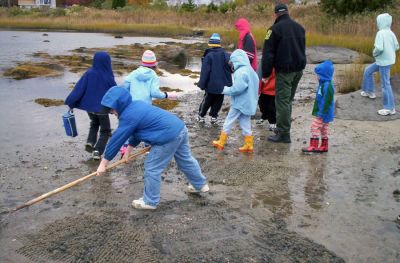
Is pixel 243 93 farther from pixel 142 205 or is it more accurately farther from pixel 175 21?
pixel 175 21

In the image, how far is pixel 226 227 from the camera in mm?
4555

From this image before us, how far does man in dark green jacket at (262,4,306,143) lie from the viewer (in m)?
7.08

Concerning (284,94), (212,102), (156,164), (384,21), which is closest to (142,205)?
(156,164)

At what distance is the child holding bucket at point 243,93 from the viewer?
6879mm

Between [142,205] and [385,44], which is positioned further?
[385,44]

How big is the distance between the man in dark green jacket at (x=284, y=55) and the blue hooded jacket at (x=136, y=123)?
2893 millimetres

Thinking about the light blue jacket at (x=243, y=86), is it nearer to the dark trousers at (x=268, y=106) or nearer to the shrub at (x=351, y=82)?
the dark trousers at (x=268, y=106)

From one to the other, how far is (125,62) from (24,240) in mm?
15799

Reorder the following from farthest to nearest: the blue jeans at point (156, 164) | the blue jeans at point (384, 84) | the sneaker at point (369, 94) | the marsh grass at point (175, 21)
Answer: the marsh grass at point (175, 21), the sneaker at point (369, 94), the blue jeans at point (384, 84), the blue jeans at point (156, 164)

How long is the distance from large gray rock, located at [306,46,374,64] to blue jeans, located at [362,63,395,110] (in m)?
8.13

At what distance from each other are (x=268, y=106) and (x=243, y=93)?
4.92 feet

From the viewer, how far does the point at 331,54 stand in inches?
715

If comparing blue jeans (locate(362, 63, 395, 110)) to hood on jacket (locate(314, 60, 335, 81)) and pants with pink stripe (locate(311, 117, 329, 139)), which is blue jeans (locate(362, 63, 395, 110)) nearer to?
pants with pink stripe (locate(311, 117, 329, 139))

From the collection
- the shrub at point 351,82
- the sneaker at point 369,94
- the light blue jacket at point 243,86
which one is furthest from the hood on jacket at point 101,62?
the shrub at point 351,82
